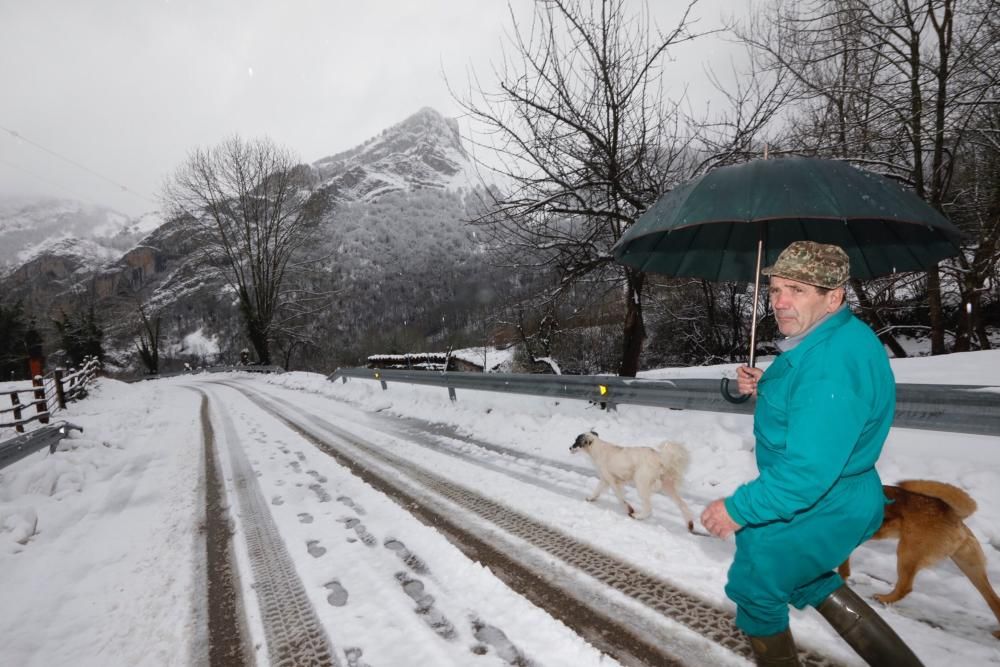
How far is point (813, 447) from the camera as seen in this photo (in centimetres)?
139

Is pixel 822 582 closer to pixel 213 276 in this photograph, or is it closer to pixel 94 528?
pixel 94 528

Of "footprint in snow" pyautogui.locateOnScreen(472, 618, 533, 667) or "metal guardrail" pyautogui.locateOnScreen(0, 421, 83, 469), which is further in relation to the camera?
"metal guardrail" pyautogui.locateOnScreen(0, 421, 83, 469)

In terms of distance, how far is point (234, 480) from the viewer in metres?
5.64

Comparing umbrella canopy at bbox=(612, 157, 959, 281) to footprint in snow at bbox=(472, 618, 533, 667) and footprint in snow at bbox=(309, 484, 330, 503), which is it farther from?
footprint in snow at bbox=(309, 484, 330, 503)

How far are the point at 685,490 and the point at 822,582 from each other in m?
2.78

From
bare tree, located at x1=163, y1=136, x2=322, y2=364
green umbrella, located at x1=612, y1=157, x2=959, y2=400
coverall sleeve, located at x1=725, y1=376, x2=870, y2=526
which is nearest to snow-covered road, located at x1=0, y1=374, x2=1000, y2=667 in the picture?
coverall sleeve, located at x1=725, y1=376, x2=870, y2=526

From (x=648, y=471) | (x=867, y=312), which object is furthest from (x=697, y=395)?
(x=867, y=312)

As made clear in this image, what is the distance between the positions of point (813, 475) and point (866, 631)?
73cm

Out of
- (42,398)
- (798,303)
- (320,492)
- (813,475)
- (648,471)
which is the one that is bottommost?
(320,492)

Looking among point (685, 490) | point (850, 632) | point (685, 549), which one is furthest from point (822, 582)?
point (685, 490)

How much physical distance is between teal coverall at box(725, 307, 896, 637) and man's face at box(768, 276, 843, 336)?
0.21 feet

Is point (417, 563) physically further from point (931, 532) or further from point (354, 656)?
point (931, 532)

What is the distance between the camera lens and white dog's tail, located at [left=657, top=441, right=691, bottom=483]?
12.1 ft

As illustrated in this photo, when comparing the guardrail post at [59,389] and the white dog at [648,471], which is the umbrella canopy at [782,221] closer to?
the white dog at [648,471]
